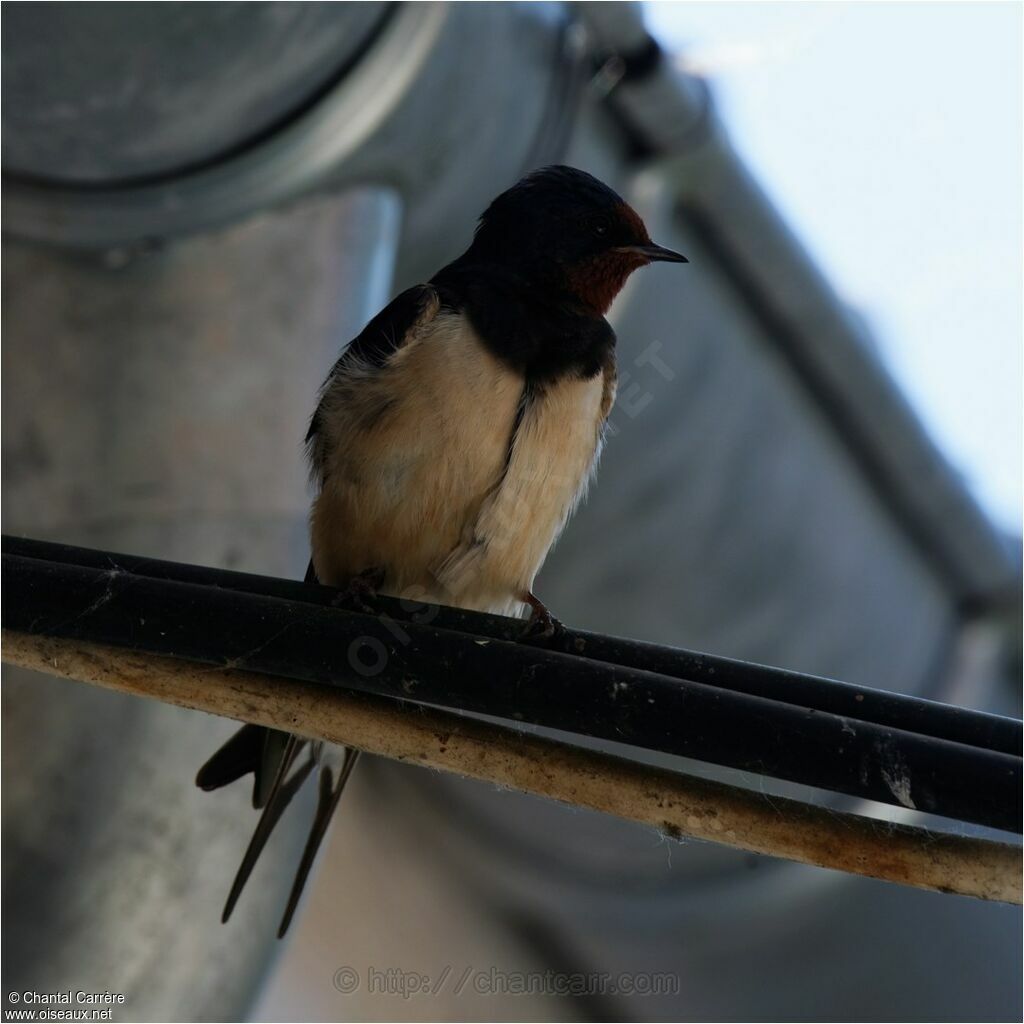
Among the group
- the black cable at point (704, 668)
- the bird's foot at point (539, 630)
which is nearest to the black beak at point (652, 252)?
the bird's foot at point (539, 630)

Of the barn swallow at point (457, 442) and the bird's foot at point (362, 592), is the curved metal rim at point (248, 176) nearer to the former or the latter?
the barn swallow at point (457, 442)

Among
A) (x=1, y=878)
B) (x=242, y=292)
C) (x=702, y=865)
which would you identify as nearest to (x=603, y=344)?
(x=242, y=292)

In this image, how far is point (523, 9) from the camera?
2162 mm

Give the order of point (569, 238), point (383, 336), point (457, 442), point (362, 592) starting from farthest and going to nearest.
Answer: point (569, 238), point (383, 336), point (457, 442), point (362, 592)

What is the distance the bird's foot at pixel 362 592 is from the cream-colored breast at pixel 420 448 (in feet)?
0.06

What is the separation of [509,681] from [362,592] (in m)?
0.64

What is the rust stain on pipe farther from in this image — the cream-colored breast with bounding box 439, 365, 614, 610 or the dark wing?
the dark wing

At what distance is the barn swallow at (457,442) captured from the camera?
179 centimetres

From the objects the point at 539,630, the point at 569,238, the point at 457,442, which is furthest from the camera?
the point at 569,238

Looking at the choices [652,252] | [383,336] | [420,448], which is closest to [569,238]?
[652,252]

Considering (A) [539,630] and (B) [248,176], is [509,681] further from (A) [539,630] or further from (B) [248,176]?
(B) [248,176]

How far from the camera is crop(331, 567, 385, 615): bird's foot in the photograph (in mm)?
1478

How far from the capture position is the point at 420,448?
1799 millimetres

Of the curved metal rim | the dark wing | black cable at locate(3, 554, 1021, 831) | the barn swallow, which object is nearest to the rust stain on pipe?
black cable at locate(3, 554, 1021, 831)
